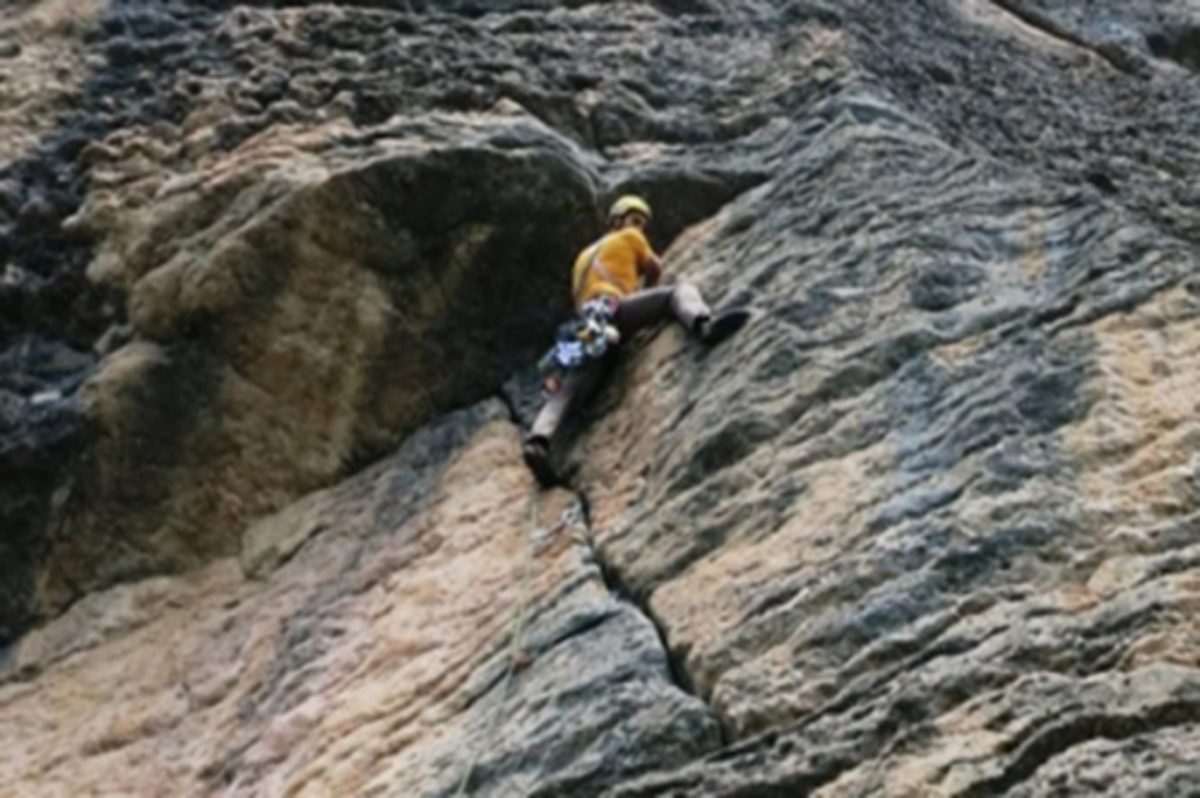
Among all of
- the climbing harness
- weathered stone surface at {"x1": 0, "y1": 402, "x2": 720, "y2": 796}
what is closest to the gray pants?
weathered stone surface at {"x1": 0, "y1": 402, "x2": 720, "y2": 796}

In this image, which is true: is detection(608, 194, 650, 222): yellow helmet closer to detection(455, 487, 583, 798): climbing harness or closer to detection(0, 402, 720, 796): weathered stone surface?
detection(0, 402, 720, 796): weathered stone surface

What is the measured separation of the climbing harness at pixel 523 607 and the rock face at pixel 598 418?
2 cm

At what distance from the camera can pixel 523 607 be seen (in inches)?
332

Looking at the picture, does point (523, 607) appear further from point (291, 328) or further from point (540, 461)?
point (291, 328)

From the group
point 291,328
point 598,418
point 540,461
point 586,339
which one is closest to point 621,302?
point 586,339

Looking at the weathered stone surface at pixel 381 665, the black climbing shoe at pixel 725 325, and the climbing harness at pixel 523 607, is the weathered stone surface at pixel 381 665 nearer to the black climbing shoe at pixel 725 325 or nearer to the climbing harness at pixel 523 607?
the climbing harness at pixel 523 607

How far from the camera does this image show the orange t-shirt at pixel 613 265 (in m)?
10.3

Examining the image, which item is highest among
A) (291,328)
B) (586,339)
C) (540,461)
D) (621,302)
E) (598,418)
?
(291,328)

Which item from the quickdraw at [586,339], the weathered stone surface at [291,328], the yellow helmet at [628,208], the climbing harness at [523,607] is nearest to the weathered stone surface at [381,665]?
the climbing harness at [523,607]

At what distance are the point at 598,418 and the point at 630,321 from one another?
0.57 m

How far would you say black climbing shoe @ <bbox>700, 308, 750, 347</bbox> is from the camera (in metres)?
9.51

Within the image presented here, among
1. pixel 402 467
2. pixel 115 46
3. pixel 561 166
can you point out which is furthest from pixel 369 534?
pixel 115 46

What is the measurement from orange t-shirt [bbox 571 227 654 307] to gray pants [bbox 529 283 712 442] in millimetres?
168

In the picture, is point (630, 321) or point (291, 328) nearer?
point (630, 321)
